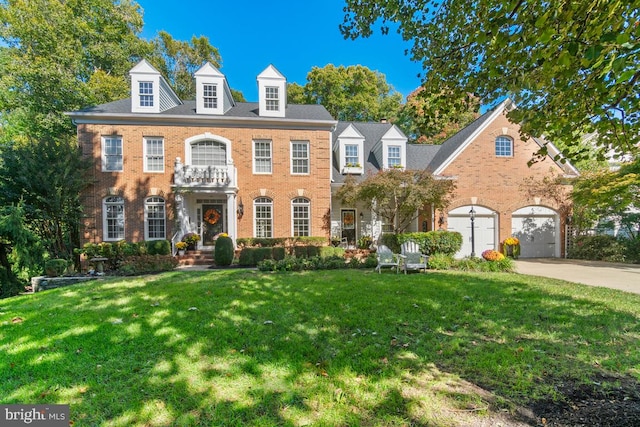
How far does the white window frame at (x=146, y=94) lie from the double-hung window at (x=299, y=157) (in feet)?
24.6

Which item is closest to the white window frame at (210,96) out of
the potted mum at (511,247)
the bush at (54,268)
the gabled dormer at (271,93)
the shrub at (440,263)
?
the gabled dormer at (271,93)

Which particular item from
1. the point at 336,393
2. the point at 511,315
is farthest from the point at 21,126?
the point at 511,315

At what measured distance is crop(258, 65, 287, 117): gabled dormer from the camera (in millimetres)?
14312

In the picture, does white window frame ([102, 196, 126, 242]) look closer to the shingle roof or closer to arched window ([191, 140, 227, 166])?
arched window ([191, 140, 227, 166])

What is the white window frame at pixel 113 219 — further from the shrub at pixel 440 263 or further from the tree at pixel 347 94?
the tree at pixel 347 94

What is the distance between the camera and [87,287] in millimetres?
7473

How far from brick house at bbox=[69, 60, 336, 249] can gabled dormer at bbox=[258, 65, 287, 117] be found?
5 cm

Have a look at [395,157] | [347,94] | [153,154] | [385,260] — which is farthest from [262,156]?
[347,94]

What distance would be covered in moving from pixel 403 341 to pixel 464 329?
1223mm

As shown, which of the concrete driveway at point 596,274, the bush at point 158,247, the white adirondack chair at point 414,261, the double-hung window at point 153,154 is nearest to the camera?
the concrete driveway at point 596,274

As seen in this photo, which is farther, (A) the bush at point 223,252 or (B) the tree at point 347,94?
(B) the tree at point 347,94

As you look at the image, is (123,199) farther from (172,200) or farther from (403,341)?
(403,341)

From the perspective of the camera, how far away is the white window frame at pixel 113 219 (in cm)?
1330

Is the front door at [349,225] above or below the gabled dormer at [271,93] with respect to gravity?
below
